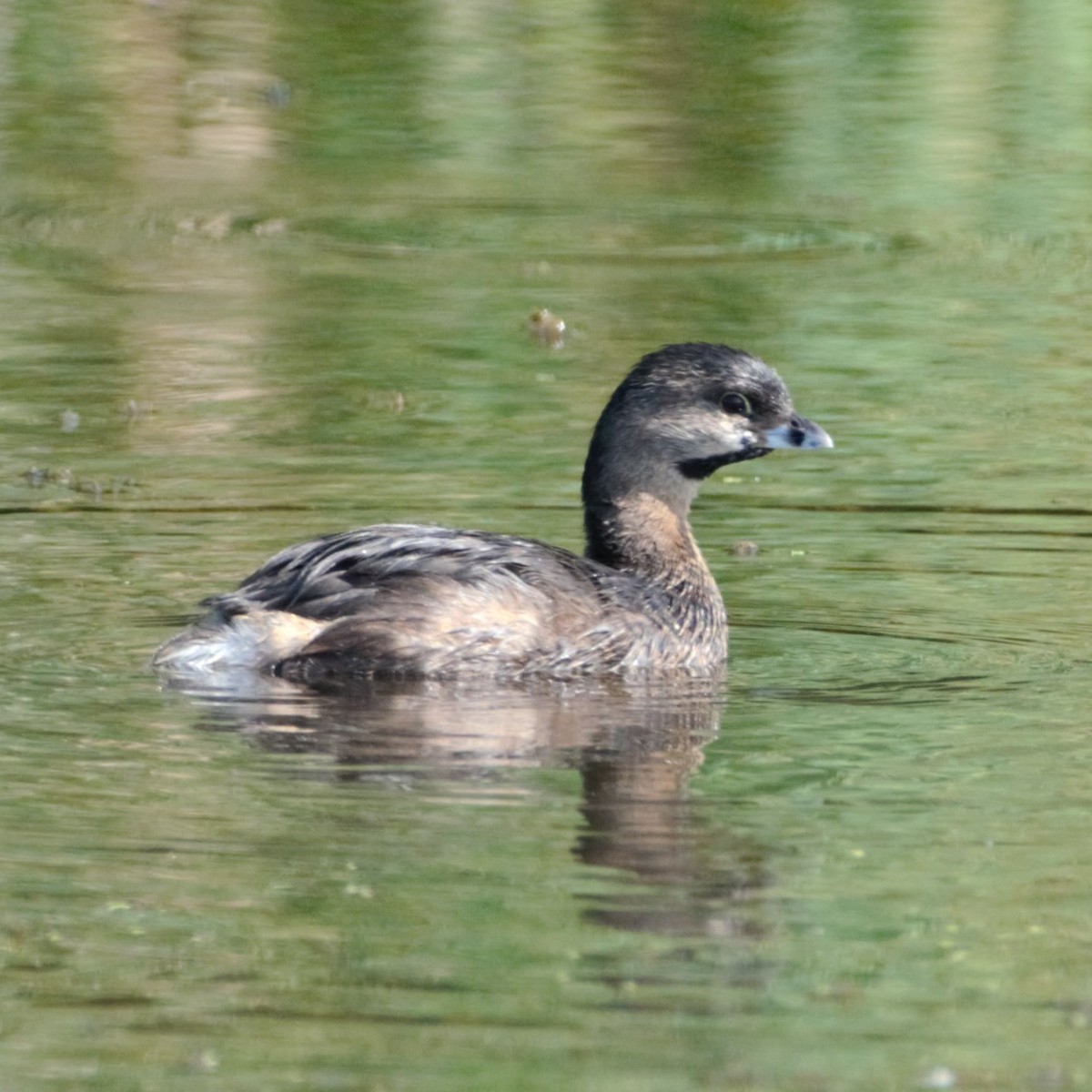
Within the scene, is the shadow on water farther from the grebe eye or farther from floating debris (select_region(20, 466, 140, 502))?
floating debris (select_region(20, 466, 140, 502))

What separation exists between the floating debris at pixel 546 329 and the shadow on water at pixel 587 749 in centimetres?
513

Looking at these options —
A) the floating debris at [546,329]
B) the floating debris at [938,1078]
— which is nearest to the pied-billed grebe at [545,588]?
the floating debris at [938,1078]

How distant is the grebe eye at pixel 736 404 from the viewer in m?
9.56

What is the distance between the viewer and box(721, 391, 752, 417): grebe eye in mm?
9562

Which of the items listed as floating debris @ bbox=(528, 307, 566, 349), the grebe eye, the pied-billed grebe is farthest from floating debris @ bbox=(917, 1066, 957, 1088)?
floating debris @ bbox=(528, 307, 566, 349)

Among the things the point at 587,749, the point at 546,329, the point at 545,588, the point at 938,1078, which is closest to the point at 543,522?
the point at 545,588

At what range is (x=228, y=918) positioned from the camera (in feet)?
19.4

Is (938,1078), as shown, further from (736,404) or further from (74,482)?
(74,482)

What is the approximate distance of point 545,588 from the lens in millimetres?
8781

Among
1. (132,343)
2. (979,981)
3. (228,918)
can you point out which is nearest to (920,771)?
(979,981)

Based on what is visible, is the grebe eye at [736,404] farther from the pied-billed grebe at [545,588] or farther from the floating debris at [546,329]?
the floating debris at [546,329]

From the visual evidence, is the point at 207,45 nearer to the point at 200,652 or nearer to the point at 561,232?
the point at 561,232

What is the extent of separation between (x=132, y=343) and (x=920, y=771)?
743 cm

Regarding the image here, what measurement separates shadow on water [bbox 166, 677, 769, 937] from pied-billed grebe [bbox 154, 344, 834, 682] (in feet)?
0.37
